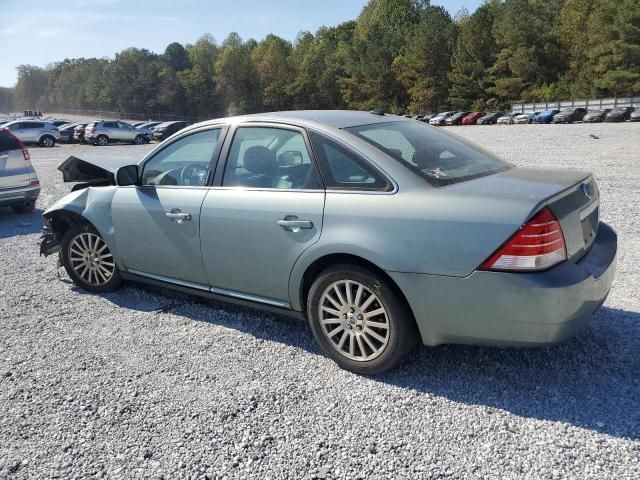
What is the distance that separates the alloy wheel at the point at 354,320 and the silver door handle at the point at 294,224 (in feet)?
1.33

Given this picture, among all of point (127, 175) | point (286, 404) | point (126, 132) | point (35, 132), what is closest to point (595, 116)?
point (126, 132)

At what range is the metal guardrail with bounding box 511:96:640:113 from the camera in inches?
2100

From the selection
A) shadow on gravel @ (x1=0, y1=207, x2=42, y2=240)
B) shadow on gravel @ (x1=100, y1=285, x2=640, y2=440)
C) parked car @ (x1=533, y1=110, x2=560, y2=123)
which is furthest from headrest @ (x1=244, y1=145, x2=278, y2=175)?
parked car @ (x1=533, y1=110, x2=560, y2=123)

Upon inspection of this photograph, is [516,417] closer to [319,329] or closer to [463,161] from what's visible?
[319,329]

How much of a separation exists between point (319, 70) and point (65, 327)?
93.2 meters

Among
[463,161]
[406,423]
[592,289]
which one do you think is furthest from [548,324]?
[463,161]

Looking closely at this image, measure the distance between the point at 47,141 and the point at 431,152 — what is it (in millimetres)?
36590

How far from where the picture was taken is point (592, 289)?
2.99 m

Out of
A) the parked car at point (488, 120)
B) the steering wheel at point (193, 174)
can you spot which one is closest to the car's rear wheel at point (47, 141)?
the steering wheel at point (193, 174)

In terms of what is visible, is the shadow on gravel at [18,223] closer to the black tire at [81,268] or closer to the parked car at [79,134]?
the black tire at [81,268]

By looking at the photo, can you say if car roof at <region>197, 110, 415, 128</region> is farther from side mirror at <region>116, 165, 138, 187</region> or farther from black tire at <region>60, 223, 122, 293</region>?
black tire at <region>60, 223, 122, 293</region>

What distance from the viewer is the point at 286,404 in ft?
10.3

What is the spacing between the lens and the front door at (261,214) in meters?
3.51

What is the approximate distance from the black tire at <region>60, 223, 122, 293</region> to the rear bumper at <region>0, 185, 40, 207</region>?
4863 mm
